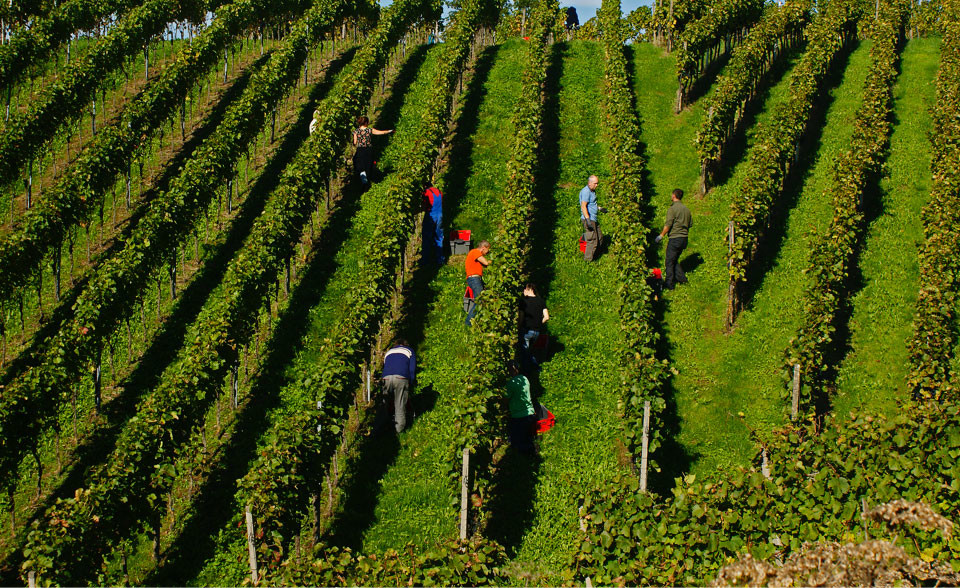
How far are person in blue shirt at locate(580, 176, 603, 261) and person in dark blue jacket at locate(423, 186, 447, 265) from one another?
318 cm

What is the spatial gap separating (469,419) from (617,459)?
2945 mm

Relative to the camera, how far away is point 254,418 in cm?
1430

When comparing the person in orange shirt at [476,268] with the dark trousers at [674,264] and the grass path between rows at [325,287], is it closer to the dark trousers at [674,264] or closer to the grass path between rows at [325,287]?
the grass path between rows at [325,287]

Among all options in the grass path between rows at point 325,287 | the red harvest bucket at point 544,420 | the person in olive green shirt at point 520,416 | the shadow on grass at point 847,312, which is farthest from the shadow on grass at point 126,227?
the shadow on grass at point 847,312

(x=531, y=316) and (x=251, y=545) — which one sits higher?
(x=531, y=316)

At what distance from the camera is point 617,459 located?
528 inches

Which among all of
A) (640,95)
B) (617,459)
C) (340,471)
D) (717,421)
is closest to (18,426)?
(340,471)

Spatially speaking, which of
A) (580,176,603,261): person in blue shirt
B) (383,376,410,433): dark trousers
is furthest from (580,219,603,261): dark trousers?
(383,376,410,433): dark trousers

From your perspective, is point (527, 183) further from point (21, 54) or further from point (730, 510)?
point (21, 54)

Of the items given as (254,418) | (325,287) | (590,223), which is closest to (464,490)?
(254,418)

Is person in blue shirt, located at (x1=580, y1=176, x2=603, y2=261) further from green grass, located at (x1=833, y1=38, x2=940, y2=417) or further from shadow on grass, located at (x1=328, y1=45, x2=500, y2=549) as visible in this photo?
green grass, located at (x1=833, y1=38, x2=940, y2=417)

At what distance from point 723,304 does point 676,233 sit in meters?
1.74

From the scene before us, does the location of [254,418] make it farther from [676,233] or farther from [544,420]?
[676,233]

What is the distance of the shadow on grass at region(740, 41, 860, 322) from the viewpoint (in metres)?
17.3
